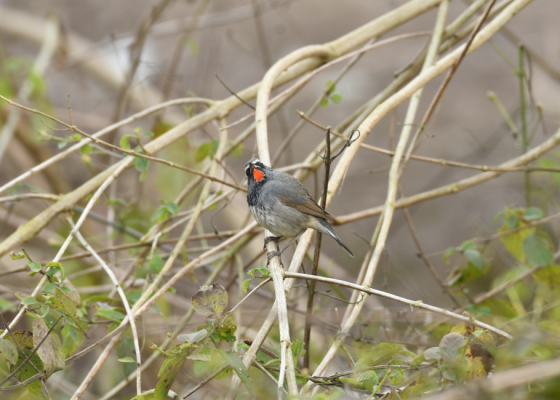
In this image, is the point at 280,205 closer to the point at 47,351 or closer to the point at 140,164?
the point at 140,164

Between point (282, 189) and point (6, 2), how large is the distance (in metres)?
9.16

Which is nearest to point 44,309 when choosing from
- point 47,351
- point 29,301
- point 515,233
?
point 29,301

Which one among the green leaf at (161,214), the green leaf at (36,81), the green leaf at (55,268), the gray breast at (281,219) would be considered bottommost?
the green leaf at (55,268)

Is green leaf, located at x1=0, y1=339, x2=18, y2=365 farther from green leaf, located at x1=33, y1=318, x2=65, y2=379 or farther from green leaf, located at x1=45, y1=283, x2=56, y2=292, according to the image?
green leaf, located at x1=45, y1=283, x2=56, y2=292

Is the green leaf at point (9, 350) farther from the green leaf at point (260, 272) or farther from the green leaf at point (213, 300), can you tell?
the green leaf at point (260, 272)

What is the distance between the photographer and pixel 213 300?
6.84 feet

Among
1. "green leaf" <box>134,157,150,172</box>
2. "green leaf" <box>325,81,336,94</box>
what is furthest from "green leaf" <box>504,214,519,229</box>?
"green leaf" <box>134,157,150,172</box>

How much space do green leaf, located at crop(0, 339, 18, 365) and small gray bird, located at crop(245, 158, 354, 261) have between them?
1.75 metres

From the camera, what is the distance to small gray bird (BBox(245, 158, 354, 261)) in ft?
11.7

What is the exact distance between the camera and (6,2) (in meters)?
10.1

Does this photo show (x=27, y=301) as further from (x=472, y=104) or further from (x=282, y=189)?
(x=472, y=104)

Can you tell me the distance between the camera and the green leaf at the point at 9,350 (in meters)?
2.14

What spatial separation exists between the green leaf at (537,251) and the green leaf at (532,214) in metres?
0.16

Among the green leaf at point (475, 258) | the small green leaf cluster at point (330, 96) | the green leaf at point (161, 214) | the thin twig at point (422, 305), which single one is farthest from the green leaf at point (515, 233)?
the green leaf at point (161, 214)
